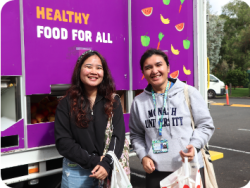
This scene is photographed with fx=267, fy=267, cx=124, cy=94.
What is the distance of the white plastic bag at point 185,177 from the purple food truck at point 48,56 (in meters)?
1.12

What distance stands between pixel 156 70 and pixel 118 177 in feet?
2.88

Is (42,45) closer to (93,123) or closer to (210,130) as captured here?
(93,123)

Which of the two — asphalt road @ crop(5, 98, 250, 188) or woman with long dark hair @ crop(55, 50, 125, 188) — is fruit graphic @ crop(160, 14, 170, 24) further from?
asphalt road @ crop(5, 98, 250, 188)

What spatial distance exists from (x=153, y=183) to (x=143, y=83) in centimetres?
133

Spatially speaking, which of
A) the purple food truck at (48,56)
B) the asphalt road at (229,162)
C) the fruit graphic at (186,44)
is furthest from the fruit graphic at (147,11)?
the asphalt road at (229,162)

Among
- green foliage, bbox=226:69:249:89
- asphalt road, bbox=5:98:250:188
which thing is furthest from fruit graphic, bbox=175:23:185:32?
green foliage, bbox=226:69:249:89

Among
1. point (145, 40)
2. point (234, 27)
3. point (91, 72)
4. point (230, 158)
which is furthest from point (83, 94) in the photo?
point (234, 27)

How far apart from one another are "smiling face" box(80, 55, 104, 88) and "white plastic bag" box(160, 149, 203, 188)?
90cm

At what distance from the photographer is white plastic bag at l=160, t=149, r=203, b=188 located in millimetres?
1854

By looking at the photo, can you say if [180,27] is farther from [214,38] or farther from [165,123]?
[214,38]

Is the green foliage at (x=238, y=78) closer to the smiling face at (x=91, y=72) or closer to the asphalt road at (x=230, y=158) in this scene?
the asphalt road at (x=230, y=158)

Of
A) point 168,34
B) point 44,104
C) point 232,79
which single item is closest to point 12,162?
point 44,104

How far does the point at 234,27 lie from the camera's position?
30.1m

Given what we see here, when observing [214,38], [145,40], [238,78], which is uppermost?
[214,38]
